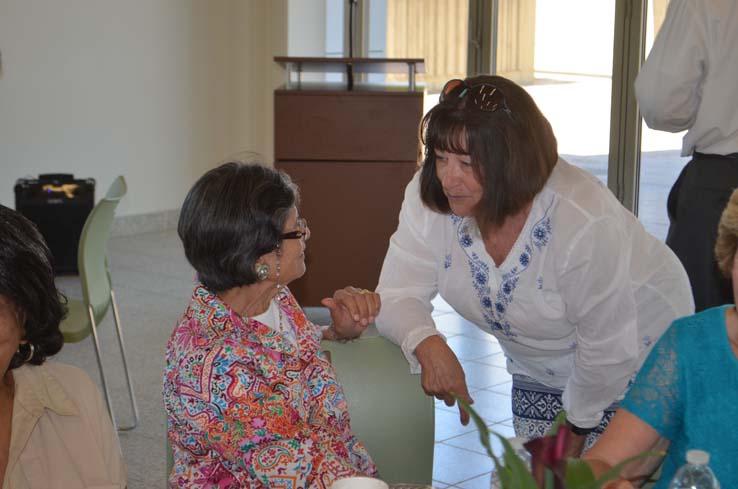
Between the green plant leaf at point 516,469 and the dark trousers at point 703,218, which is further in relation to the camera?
the dark trousers at point 703,218

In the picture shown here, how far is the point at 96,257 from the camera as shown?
3941mm

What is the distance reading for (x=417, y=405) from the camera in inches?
88.1

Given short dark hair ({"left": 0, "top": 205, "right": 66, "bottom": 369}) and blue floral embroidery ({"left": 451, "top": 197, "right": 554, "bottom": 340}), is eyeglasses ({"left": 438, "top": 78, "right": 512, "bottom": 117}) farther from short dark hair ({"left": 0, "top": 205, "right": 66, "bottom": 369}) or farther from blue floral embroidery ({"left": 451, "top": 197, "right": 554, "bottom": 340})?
short dark hair ({"left": 0, "top": 205, "right": 66, "bottom": 369})

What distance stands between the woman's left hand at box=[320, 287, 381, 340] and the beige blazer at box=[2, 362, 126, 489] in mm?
567

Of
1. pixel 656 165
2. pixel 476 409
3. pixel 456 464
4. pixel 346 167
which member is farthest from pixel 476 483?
pixel 656 165

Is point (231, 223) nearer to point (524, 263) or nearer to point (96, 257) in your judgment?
point (524, 263)

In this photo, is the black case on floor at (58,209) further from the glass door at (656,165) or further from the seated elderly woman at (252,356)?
the seated elderly woman at (252,356)

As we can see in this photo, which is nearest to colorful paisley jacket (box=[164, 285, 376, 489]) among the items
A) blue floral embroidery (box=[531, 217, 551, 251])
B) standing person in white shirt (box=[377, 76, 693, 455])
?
standing person in white shirt (box=[377, 76, 693, 455])

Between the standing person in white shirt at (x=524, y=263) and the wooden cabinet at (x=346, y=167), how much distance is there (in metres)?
2.36

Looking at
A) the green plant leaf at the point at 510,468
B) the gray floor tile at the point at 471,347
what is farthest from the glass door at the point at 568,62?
the green plant leaf at the point at 510,468

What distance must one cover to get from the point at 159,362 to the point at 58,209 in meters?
1.89

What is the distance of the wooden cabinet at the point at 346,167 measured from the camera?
4836 millimetres

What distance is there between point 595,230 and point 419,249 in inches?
18.0

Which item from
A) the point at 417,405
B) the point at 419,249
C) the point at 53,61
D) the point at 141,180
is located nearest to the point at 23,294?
the point at 417,405
